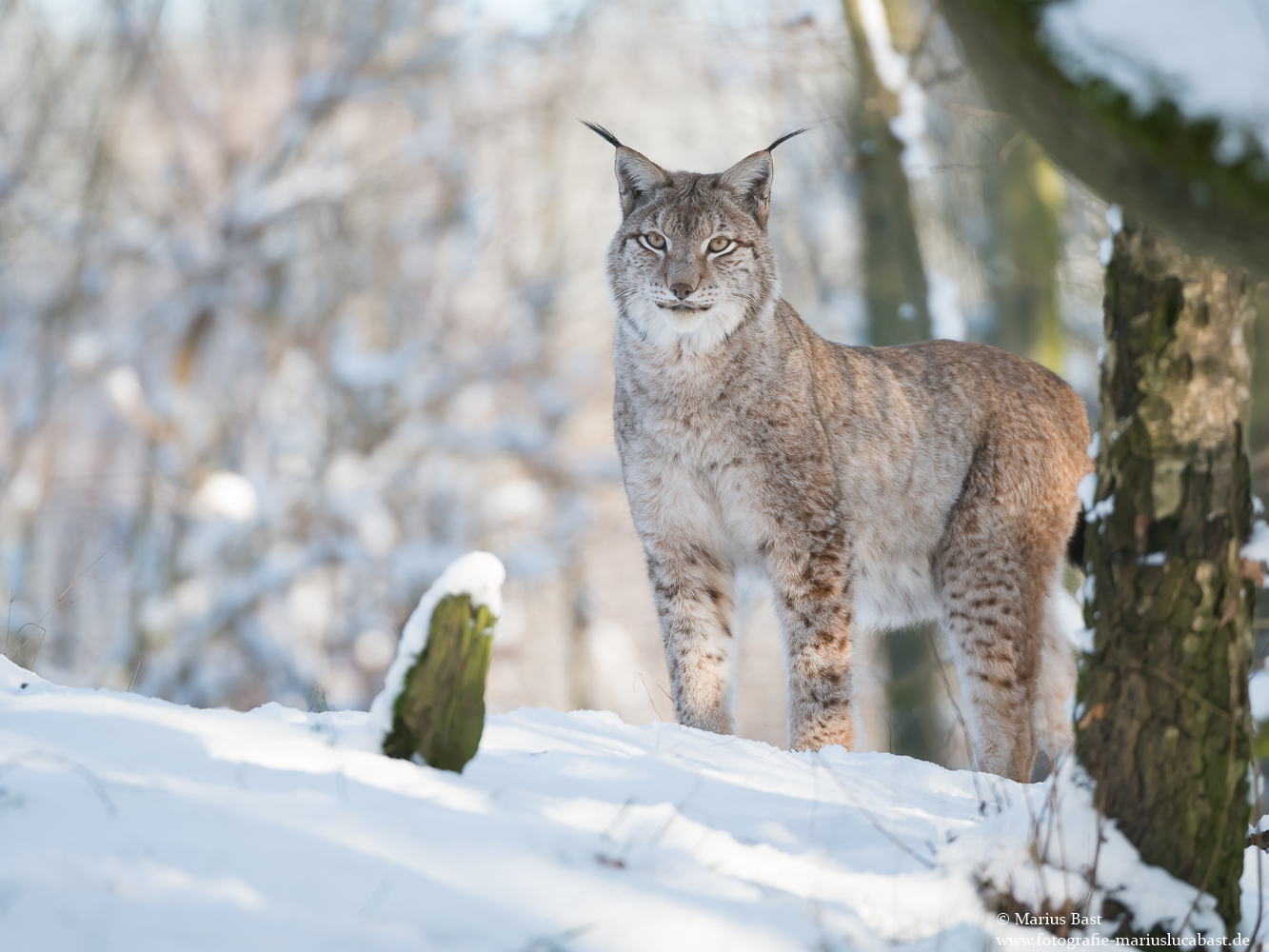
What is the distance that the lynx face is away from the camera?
4.70 m

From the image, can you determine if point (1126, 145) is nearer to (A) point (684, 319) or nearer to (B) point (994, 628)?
(A) point (684, 319)

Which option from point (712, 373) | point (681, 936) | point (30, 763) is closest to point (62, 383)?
point (712, 373)

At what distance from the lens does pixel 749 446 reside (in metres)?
4.60

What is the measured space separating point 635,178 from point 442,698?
3.25 m

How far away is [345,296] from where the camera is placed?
1416cm

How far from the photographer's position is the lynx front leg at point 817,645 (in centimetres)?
462

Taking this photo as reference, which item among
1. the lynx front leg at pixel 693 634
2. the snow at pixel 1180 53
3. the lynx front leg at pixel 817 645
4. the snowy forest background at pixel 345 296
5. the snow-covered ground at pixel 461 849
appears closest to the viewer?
the snow at pixel 1180 53

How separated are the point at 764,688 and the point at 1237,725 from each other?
16.9 metres

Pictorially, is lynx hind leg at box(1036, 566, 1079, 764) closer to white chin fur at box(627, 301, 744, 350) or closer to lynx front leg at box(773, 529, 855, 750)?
lynx front leg at box(773, 529, 855, 750)

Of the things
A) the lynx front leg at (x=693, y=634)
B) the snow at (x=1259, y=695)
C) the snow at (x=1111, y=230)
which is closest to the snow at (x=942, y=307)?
the lynx front leg at (x=693, y=634)

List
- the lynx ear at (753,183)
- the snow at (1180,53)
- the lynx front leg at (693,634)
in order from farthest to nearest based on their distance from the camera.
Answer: the lynx ear at (753,183) → the lynx front leg at (693,634) → the snow at (1180,53)

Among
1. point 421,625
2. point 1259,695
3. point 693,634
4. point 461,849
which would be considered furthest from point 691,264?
point 461,849

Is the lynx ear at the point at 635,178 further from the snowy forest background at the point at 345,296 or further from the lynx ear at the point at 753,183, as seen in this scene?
the snowy forest background at the point at 345,296

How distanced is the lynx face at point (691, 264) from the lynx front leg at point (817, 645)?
1.05 metres
